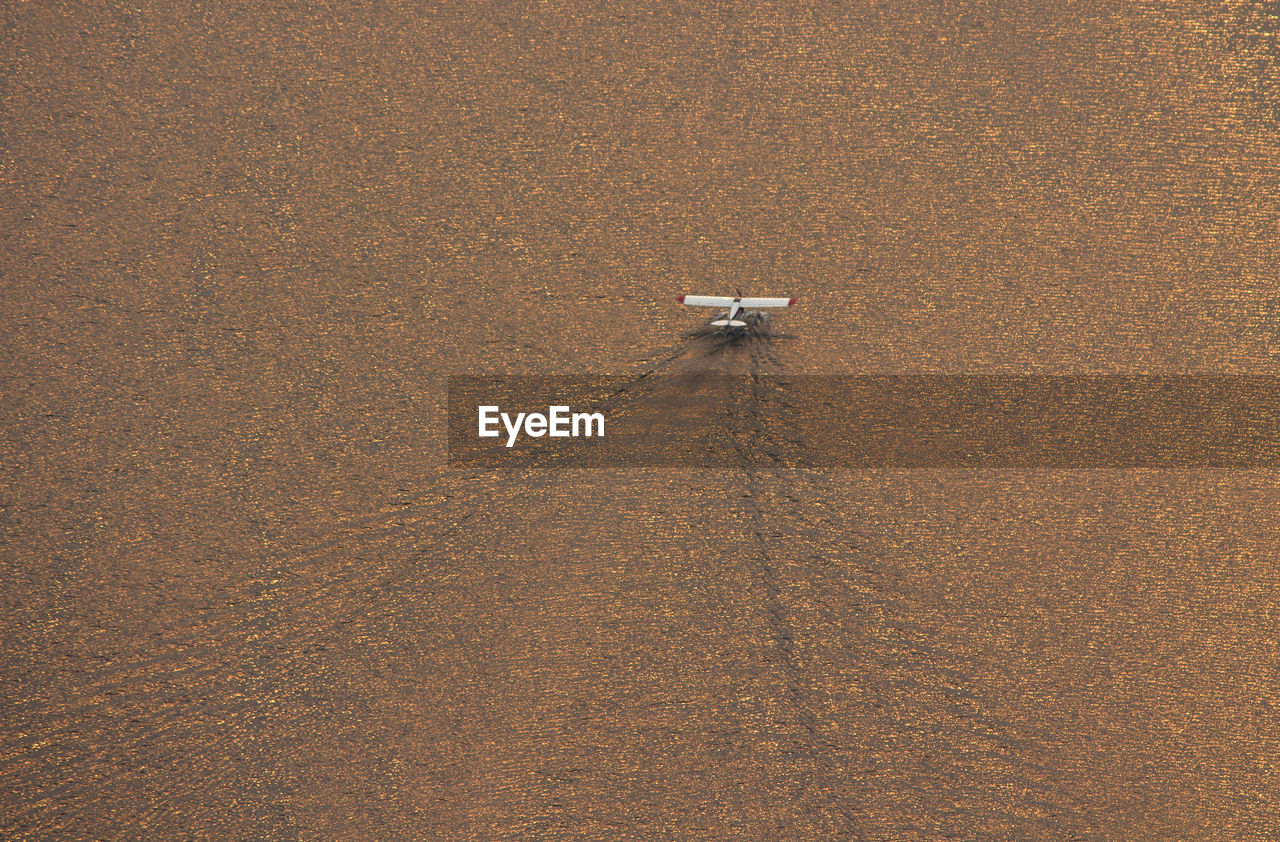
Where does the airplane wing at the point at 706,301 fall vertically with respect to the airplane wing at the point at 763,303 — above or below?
above

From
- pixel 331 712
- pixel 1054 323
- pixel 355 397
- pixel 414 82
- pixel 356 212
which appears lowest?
pixel 331 712

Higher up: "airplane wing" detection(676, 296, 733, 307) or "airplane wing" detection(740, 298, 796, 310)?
"airplane wing" detection(676, 296, 733, 307)

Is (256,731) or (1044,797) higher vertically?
(256,731)

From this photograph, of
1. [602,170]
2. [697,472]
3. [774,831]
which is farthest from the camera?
[602,170]

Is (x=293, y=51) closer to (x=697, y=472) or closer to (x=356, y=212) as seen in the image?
(x=356, y=212)

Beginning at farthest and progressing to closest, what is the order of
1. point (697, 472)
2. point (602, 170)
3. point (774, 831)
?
point (602, 170) < point (697, 472) < point (774, 831)

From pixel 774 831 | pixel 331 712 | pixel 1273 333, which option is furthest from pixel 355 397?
pixel 1273 333

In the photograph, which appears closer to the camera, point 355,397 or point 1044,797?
point 1044,797
